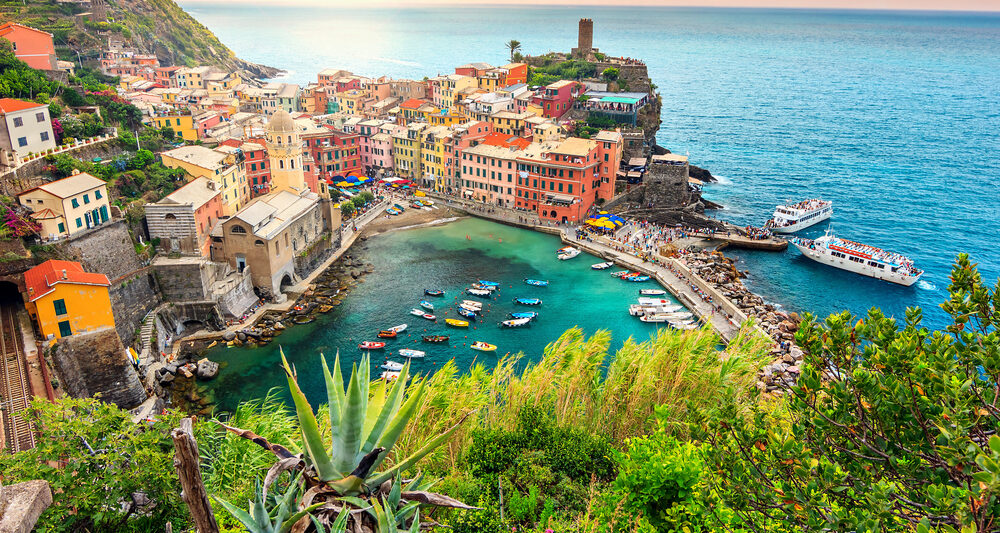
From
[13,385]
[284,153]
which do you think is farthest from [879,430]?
[284,153]

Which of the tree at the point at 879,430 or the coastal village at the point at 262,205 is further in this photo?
the coastal village at the point at 262,205

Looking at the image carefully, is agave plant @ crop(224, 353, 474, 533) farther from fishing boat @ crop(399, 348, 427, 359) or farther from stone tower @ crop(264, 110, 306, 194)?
stone tower @ crop(264, 110, 306, 194)

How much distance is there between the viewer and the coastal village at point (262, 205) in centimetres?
3241

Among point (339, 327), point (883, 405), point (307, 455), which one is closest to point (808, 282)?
point (339, 327)

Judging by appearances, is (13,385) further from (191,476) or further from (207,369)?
(191,476)

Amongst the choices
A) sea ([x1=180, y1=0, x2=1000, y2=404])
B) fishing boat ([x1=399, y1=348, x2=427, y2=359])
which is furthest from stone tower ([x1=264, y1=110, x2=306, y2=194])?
Result: sea ([x1=180, y1=0, x2=1000, y2=404])

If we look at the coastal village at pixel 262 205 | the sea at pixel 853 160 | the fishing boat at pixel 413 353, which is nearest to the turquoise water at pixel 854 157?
the sea at pixel 853 160

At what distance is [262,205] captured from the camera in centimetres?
4766

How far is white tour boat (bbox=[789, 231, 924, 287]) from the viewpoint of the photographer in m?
49.8

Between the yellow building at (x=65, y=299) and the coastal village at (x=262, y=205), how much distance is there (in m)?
0.09

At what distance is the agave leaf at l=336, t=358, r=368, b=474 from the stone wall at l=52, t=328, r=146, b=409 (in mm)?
28611

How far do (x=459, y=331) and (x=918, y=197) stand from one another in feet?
200

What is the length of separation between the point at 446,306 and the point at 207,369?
1632cm

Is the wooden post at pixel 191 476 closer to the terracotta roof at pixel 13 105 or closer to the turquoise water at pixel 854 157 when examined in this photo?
the terracotta roof at pixel 13 105
